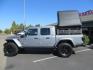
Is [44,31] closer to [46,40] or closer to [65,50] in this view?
[46,40]

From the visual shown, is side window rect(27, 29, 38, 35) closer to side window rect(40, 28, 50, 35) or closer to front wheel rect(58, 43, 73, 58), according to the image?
side window rect(40, 28, 50, 35)

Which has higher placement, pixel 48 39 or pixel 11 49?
pixel 48 39

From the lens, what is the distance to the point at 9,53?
13.7 meters

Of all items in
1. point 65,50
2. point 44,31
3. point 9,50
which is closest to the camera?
point 65,50

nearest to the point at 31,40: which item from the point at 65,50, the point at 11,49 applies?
the point at 11,49

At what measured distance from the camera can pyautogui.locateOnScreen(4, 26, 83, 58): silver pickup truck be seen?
13.6 meters

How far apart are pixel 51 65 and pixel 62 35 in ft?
11.5

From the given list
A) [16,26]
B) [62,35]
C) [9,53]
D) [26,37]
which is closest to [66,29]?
[62,35]

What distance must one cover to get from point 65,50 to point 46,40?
1.40 m

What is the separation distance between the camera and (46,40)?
13.9 m

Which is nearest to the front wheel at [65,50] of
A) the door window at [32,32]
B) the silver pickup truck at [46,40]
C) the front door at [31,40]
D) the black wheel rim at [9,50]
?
the silver pickup truck at [46,40]

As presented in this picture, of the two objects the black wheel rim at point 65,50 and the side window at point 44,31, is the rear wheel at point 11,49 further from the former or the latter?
the black wheel rim at point 65,50

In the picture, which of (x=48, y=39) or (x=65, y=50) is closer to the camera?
(x=65, y=50)

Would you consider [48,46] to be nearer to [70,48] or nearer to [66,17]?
[70,48]
